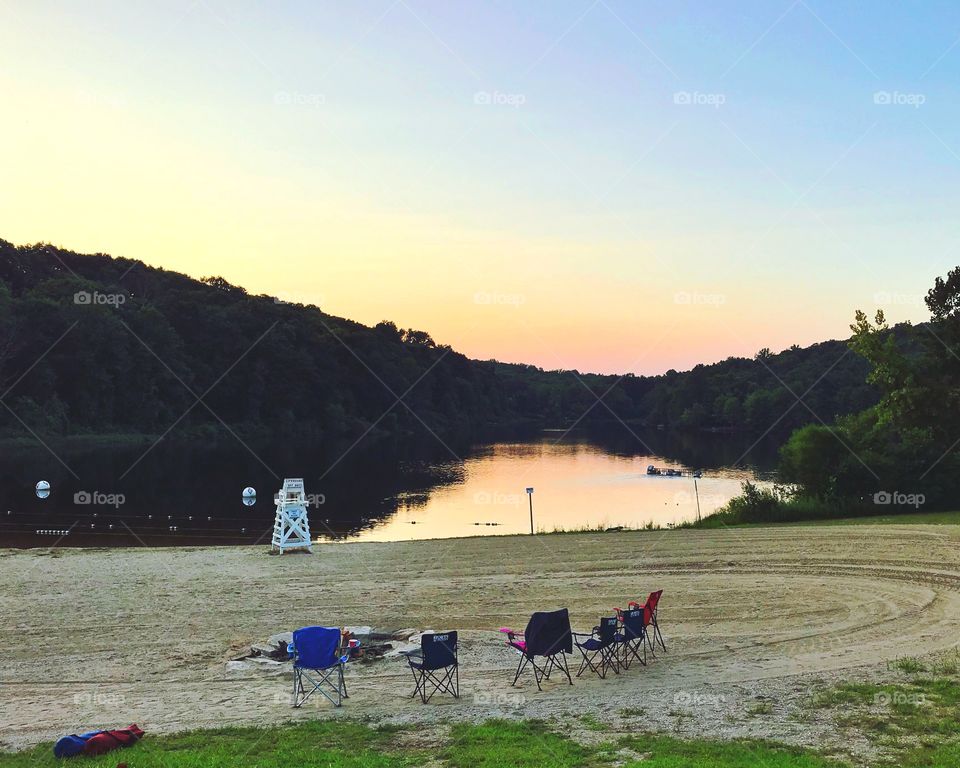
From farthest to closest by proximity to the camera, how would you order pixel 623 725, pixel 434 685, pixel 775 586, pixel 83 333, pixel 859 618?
1. pixel 83 333
2. pixel 775 586
3. pixel 859 618
4. pixel 434 685
5. pixel 623 725

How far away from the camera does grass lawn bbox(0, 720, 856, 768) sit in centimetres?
729

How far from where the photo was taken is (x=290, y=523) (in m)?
23.5

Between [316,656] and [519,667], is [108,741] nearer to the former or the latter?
[316,656]

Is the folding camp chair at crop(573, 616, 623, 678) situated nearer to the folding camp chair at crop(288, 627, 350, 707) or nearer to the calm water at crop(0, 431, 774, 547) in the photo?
the folding camp chair at crop(288, 627, 350, 707)

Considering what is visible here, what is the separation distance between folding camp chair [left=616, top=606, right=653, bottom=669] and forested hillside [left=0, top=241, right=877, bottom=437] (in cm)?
7325

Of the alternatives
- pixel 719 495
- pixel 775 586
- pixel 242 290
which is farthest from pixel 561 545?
pixel 242 290

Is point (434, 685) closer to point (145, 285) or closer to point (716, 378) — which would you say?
point (145, 285)

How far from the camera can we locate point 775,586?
16562 millimetres

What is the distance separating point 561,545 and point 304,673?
13.5 metres

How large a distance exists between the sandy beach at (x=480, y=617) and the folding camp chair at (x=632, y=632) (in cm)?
34

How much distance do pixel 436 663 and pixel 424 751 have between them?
6.83ft

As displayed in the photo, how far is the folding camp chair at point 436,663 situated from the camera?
9.83 meters

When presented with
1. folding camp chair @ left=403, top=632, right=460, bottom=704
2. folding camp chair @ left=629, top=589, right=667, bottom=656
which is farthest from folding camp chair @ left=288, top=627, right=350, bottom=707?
folding camp chair @ left=629, top=589, right=667, bottom=656

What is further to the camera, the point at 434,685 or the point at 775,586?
the point at 775,586
